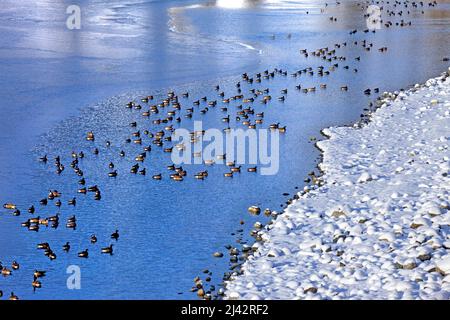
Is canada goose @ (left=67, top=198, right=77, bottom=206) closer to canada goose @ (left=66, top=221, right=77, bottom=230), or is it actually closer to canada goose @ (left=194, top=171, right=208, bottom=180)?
canada goose @ (left=66, top=221, right=77, bottom=230)

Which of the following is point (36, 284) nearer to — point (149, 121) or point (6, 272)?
point (6, 272)

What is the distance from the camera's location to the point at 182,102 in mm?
38062

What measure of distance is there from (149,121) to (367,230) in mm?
16033

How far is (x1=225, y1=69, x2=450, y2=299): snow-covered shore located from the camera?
57.5 ft

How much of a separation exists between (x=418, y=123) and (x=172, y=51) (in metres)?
24.3

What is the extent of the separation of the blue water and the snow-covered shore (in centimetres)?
116

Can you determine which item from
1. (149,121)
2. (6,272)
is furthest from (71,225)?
(149,121)

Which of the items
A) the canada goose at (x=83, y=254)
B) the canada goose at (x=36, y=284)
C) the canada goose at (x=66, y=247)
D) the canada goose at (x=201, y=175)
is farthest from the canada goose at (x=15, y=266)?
the canada goose at (x=201, y=175)

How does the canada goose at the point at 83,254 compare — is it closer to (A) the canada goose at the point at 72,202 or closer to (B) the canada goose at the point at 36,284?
(B) the canada goose at the point at 36,284

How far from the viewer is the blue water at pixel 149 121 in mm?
20844

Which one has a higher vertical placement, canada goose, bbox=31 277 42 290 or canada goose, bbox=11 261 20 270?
canada goose, bbox=11 261 20 270

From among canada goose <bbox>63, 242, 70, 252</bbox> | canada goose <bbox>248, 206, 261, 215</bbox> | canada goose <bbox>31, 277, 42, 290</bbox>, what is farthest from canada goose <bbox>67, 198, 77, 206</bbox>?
canada goose <bbox>31, 277, 42, 290</bbox>

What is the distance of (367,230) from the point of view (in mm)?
20609
